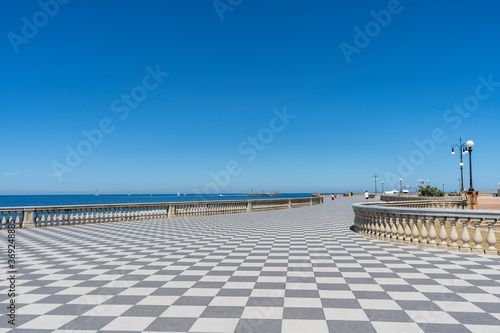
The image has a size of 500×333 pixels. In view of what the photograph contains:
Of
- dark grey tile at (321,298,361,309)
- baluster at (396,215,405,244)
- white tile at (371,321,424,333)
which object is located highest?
baluster at (396,215,405,244)

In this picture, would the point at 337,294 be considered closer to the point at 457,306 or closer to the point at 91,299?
the point at 457,306

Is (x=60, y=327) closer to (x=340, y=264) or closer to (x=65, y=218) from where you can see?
(x=340, y=264)

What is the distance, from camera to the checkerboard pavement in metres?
4.01

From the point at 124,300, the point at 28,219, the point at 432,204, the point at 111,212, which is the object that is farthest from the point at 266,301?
the point at 432,204

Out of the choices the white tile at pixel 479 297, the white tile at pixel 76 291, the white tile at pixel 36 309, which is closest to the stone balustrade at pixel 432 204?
the white tile at pixel 479 297

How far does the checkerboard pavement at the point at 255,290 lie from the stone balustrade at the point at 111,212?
7.58m

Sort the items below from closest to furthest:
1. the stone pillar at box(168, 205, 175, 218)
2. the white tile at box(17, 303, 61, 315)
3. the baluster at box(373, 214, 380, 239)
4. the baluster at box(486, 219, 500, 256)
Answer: the white tile at box(17, 303, 61, 315) < the baluster at box(486, 219, 500, 256) < the baluster at box(373, 214, 380, 239) < the stone pillar at box(168, 205, 175, 218)

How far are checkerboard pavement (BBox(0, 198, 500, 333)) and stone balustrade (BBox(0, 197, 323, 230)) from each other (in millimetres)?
7578

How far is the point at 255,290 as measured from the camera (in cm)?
540

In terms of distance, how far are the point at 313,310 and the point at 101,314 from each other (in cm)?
295

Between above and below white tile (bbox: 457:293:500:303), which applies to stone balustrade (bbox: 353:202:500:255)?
above

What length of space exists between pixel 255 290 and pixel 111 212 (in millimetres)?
15755

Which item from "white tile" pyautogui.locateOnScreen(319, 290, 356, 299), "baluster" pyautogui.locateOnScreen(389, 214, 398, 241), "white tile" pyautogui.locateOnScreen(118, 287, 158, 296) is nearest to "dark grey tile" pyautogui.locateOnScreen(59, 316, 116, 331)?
"white tile" pyautogui.locateOnScreen(118, 287, 158, 296)

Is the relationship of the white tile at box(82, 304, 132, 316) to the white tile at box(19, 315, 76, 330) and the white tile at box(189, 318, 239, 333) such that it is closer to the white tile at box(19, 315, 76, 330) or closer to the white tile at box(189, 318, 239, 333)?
the white tile at box(19, 315, 76, 330)
